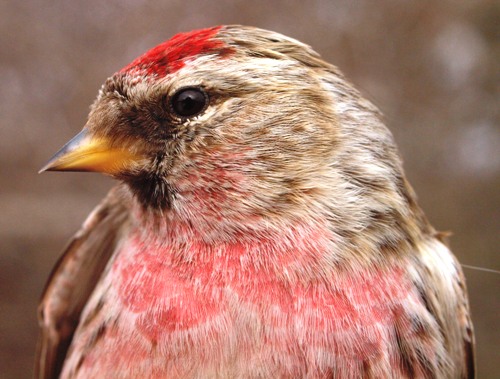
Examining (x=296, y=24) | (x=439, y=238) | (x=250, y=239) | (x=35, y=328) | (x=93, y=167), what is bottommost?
(x=35, y=328)

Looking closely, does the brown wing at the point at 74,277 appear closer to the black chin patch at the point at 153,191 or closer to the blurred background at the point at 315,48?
the black chin patch at the point at 153,191

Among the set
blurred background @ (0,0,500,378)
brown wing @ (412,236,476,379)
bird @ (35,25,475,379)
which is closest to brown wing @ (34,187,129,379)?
bird @ (35,25,475,379)

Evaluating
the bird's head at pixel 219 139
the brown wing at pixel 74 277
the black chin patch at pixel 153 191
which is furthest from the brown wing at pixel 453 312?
the brown wing at pixel 74 277

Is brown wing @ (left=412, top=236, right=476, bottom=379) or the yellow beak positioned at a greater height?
the yellow beak

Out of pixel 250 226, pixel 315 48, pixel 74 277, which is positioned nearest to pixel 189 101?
pixel 250 226

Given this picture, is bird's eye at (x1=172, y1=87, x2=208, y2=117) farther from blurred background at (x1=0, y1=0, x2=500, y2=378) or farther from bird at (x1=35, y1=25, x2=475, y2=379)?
blurred background at (x1=0, y1=0, x2=500, y2=378)

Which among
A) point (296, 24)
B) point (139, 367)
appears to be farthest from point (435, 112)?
point (139, 367)

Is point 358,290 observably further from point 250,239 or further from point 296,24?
point 296,24
